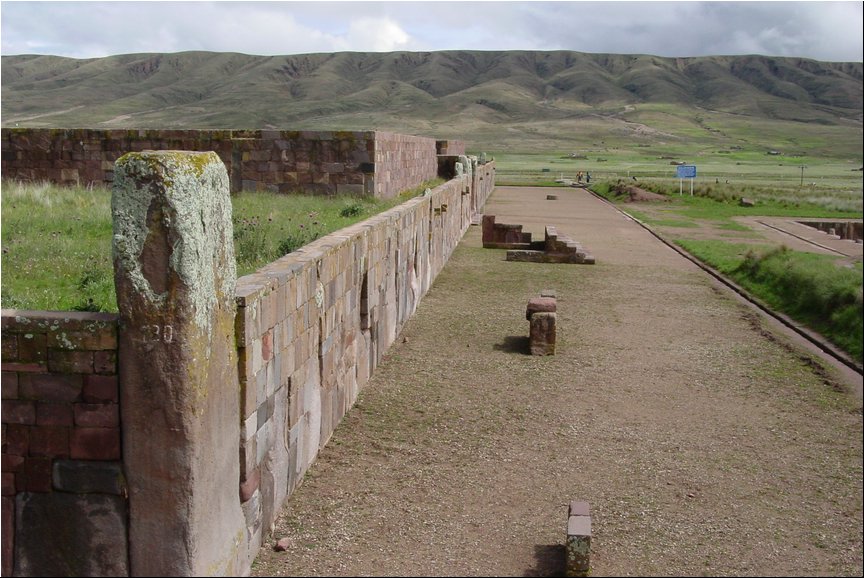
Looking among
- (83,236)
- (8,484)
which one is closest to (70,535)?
(8,484)

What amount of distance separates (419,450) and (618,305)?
24.9 feet

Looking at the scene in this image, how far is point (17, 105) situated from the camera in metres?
124

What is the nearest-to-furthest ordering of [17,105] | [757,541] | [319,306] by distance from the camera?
[757,541], [319,306], [17,105]

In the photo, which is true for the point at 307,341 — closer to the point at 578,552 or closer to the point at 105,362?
the point at 105,362

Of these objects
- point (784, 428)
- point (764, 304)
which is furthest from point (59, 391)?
point (764, 304)

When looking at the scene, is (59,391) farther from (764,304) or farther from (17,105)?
(17,105)

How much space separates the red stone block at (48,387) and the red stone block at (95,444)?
179mm

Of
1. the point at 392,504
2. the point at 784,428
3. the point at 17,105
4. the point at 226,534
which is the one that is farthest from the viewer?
the point at 17,105

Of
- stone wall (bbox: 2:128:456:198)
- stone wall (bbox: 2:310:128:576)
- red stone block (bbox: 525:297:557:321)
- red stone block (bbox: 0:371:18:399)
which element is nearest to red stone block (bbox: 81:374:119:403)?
stone wall (bbox: 2:310:128:576)

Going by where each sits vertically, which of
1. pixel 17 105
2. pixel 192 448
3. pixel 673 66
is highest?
pixel 673 66

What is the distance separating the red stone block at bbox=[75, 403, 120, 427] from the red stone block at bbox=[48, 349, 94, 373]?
18 centimetres

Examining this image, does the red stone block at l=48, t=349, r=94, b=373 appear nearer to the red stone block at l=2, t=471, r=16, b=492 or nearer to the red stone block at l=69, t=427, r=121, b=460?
the red stone block at l=69, t=427, r=121, b=460

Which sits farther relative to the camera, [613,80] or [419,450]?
[613,80]

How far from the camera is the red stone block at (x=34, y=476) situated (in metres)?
4.58
